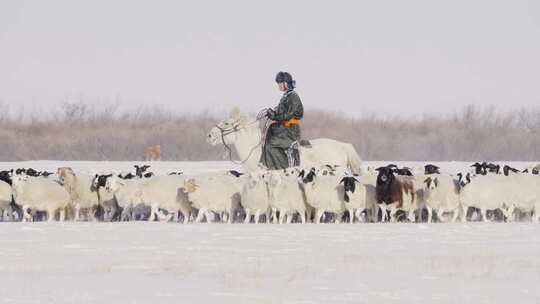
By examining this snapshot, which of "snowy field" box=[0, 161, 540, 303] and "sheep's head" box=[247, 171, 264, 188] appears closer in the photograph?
"snowy field" box=[0, 161, 540, 303]

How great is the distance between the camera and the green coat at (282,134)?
18.9 metres

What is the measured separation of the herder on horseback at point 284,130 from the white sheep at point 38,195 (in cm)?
365

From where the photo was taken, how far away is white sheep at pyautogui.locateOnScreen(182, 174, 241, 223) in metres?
19.2

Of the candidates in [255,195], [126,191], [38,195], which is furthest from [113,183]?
[255,195]

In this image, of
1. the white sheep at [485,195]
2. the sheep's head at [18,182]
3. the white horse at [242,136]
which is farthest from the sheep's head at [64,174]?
the white sheep at [485,195]

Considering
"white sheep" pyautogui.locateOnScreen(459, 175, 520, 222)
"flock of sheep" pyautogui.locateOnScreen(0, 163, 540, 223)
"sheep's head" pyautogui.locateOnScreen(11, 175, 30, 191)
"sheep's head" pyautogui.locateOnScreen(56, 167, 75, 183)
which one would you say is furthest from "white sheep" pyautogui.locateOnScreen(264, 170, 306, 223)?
"sheep's head" pyautogui.locateOnScreen(11, 175, 30, 191)

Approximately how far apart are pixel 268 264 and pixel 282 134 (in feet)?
26.9

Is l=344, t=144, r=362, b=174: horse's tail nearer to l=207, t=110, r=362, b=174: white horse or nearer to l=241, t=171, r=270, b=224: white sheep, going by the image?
l=207, t=110, r=362, b=174: white horse

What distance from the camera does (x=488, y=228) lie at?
637 inches

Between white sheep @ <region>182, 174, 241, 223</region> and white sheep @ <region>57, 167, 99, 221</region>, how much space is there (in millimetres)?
1979

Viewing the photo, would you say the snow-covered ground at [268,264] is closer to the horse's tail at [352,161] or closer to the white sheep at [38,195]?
the white sheep at [38,195]

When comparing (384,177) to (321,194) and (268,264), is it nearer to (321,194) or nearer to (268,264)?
(321,194)

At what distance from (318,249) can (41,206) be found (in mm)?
7630

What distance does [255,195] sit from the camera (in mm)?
18734
